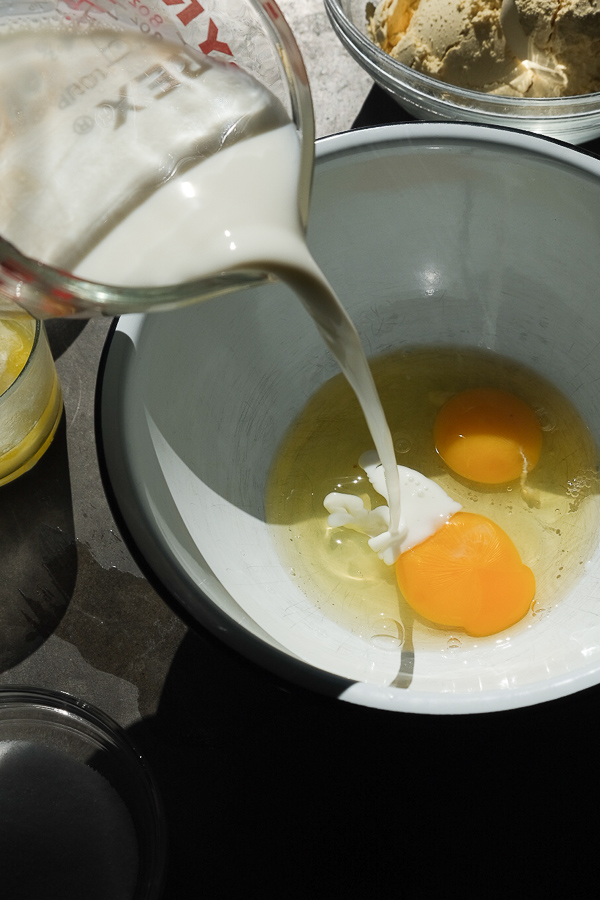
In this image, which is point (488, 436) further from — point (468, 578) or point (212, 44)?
point (212, 44)

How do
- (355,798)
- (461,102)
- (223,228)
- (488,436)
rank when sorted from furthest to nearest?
(488,436) → (461,102) → (355,798) → (223,228)

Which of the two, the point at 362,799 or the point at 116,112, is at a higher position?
the point at 116,112

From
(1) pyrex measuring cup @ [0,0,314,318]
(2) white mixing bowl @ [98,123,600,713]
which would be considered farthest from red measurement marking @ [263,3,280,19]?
(2) white mixing bowl @ [98,123,600,713]

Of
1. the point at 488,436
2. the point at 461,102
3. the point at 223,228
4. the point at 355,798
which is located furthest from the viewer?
the point at 488,436

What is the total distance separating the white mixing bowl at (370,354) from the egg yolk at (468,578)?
0.15 ft

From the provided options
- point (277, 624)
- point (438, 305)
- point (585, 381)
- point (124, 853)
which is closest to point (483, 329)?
point (438, 305)

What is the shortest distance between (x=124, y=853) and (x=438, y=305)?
1.20 meters

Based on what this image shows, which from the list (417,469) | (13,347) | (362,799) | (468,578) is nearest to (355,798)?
(362,799)

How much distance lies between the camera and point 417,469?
5.80 ft

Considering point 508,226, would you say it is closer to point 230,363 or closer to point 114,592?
point 230,363

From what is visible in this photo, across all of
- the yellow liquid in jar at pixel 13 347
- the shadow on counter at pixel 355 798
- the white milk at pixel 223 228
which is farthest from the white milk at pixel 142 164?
the shadow on counter at pixel 355 798

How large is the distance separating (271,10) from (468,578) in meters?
1.01

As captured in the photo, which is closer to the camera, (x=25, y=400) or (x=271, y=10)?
(x=271, y=10)

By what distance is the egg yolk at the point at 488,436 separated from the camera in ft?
5.69
